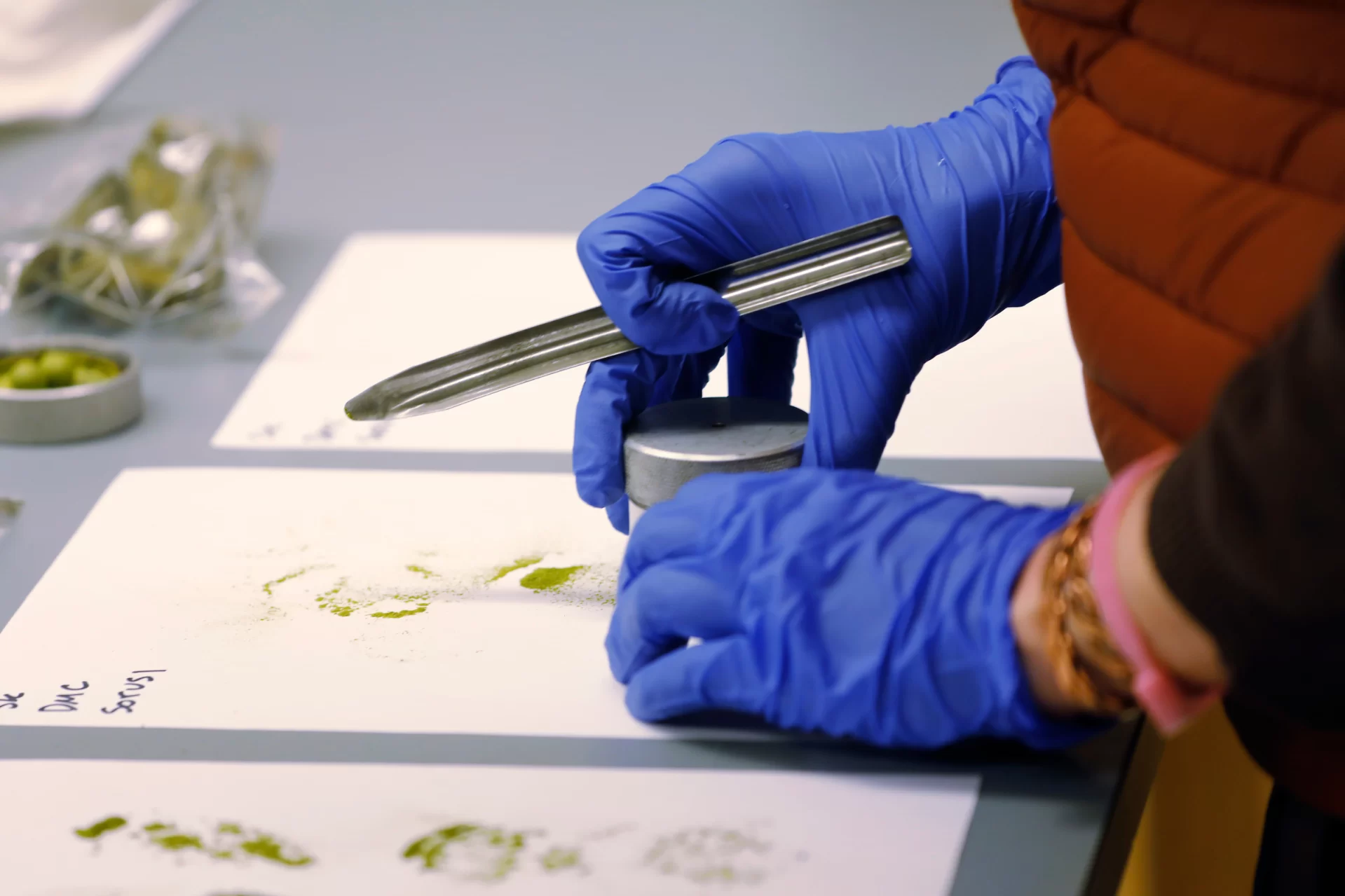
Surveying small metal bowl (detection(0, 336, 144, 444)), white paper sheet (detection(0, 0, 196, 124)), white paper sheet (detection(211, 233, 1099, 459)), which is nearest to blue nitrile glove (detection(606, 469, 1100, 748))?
white paper sheet (detection(211, 233, 1099, 459))

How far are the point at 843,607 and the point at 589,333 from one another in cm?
29

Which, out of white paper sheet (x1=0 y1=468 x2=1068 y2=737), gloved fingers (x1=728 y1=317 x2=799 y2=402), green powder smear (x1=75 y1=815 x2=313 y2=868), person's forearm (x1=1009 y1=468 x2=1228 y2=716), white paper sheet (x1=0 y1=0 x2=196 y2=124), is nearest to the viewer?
person's forearm (x1=1009 y1=468 x2=1228 y2=716)

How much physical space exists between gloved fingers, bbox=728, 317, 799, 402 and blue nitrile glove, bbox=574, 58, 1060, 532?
0.12ft

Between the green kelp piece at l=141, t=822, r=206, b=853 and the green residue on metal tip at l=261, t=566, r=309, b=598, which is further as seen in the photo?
the green residue on metal tip at l=261, t=566, r=309, b=598

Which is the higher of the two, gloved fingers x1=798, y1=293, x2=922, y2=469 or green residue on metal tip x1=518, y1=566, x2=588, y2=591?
gloved fingers x1=798, y1=293, x2=922, y2=469

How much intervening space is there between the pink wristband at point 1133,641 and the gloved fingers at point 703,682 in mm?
189

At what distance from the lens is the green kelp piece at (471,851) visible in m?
0.66

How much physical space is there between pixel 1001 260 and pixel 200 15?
2.25 metres

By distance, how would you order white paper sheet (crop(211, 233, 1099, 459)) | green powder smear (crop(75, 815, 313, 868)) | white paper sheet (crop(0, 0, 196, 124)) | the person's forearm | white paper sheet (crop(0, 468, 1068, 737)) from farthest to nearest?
white paper sheet (crop(0, 0, 196, 124)) → white paper sheet (crop(211, 233, 1099, 459)) → white paper sheet (crop(0, 468, 1068, 737)) → green powder smear (crop(75, 815, 313, 868)) → the person's forearm

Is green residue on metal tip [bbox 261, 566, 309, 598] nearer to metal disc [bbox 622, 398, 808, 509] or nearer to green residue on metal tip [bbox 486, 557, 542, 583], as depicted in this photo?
green residue on metal tip [bbox 486, 557, 542, 583]

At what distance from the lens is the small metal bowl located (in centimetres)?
112

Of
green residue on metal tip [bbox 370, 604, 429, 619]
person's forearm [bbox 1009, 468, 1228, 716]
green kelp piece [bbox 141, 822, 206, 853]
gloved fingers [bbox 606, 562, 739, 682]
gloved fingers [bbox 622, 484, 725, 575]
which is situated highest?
person's forearm [bbox 1009, 468, 1228, 716]

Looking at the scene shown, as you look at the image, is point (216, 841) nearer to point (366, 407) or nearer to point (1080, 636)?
point (366, 407)

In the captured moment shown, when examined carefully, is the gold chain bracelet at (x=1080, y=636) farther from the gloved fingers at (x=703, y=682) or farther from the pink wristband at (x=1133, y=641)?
the gloved fingers at (x=703, y=682)
